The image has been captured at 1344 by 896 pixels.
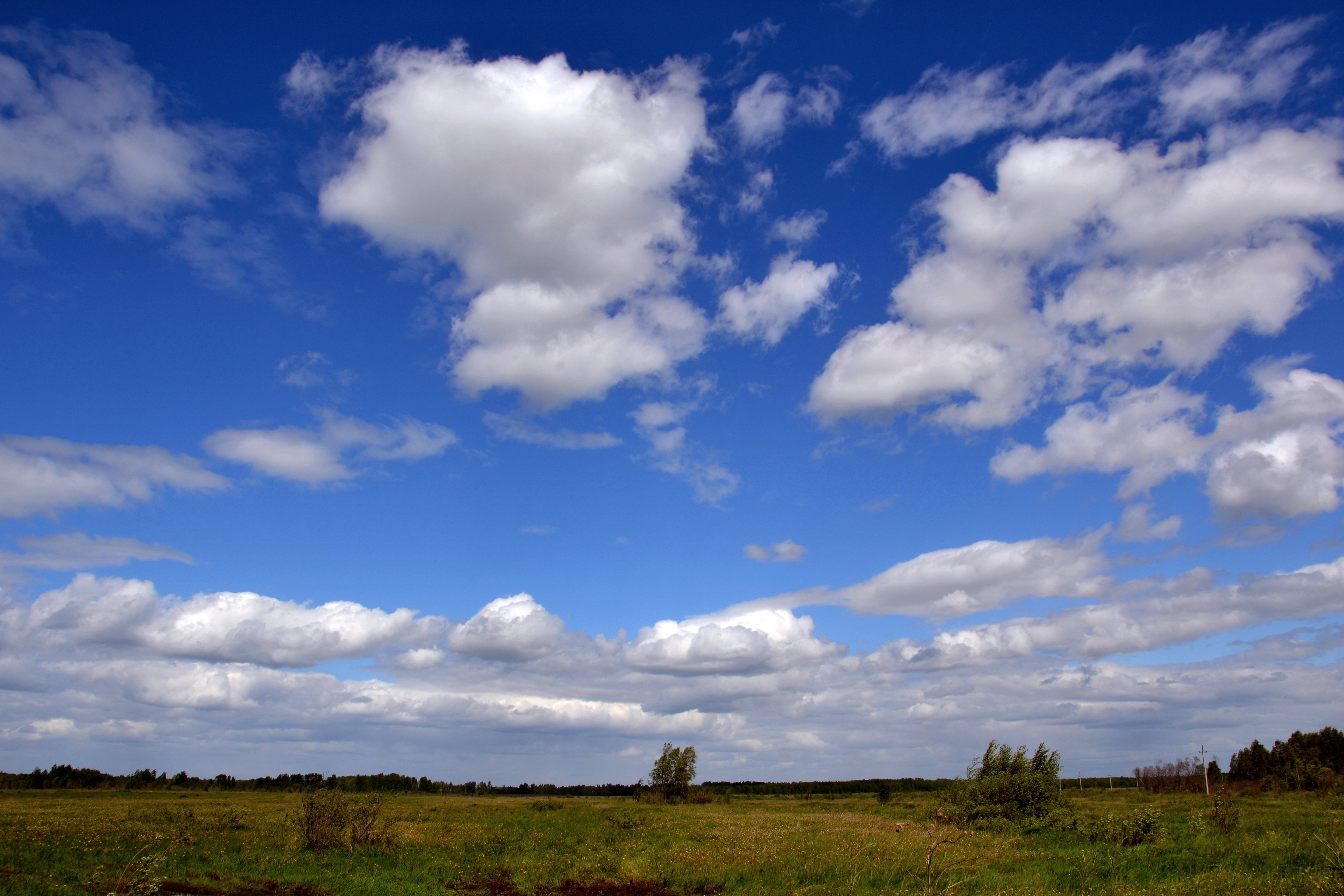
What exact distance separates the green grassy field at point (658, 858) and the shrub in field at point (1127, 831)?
0.60m

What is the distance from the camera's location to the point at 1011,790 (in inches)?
1791

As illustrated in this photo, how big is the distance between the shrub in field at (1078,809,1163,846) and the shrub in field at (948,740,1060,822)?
10238 mm

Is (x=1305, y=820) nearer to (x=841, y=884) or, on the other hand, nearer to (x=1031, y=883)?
(x=1031, y=883)

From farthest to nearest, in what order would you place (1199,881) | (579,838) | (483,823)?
(483,823)
(579,838)
(1199,881)

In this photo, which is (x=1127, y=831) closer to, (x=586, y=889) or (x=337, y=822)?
(x=586, y=889)

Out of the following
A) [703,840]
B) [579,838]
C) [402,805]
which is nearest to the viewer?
[703,840]

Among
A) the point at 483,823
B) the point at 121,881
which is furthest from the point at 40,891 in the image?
the point at 483,823

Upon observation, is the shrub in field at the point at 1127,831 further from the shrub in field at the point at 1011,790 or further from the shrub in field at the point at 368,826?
the shrub in field at the point at 368,826

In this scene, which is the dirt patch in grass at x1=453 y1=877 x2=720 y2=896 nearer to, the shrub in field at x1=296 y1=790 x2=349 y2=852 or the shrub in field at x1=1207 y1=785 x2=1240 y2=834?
the shrub in field at x1=296 y1=790 x2=349 y2=852

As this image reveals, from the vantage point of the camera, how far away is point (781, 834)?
131 feet

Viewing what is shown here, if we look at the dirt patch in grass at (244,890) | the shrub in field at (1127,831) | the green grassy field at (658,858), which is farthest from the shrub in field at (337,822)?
the shrub in field at (1127,831)

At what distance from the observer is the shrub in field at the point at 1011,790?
Answer: 145ft

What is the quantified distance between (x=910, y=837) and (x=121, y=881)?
1248 inches

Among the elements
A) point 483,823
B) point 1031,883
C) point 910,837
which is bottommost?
point 483,823
